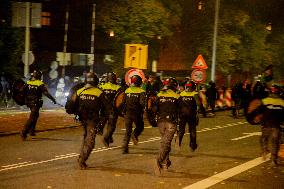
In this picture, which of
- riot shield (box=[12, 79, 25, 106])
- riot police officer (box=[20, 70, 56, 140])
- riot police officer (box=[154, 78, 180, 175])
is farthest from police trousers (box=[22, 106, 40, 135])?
riot police officer (box=[154, 78, 180, 175])

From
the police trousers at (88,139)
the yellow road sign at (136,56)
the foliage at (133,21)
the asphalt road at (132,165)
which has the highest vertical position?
the foliage at (133,21)

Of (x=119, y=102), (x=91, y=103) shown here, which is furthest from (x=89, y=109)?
(x=119, y=102)

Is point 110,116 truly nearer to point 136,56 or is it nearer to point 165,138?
point 165,138

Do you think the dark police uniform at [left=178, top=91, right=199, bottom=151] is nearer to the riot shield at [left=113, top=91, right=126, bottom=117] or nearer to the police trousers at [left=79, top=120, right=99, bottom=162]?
the riot shield at [left=113, top=91, right=126, bottom=117]

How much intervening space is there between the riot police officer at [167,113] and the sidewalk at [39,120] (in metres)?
6.50

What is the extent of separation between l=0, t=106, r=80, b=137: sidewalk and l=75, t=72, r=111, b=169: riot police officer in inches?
228

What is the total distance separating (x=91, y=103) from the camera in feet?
34.4

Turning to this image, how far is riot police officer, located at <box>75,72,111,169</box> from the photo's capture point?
34.4 ft

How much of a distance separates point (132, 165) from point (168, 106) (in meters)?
1.52

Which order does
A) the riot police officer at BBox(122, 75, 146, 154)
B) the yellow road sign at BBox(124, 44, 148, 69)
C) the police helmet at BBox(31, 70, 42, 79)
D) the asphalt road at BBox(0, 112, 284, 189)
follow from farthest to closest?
the yellow road sign at BBox(124, 44, 148, 69)
the police helmet at BBox(31, 70, 42, 79)
the riot police officer at BBox(122, 75, 146, 154)
the asphalt road at BBox(0, 112, 284, 189)

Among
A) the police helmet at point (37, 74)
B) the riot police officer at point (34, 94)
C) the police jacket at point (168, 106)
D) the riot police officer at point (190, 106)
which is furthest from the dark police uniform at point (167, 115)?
the police helmet at point (37, 74)

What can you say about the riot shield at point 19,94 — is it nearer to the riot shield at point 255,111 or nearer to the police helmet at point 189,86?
the police helmet at point 189,86

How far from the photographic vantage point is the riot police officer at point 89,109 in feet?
34.4

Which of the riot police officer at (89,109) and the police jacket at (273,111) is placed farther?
the police jacket at (273,111)
